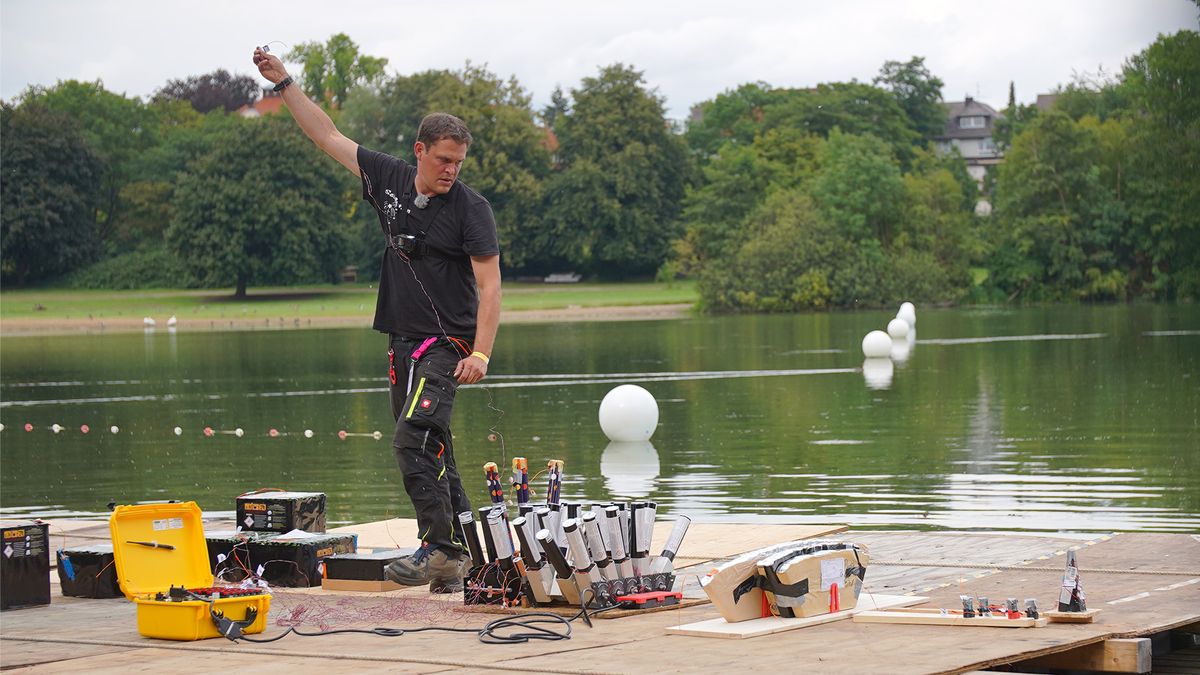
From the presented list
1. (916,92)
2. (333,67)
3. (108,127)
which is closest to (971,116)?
(916,92)

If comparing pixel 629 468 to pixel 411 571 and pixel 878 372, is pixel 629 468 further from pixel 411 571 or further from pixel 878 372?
pixel 878 372

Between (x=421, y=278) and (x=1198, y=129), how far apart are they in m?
70.5

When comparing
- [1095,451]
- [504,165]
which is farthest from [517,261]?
[1095,451]

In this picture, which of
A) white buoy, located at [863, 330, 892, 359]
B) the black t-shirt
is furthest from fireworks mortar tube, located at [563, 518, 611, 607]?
white buoy, located at [863, 330, 892, 359]

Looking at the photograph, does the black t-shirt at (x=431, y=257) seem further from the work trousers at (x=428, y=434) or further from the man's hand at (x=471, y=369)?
the man's hand at (x=471, y=369)

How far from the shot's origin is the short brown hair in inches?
317

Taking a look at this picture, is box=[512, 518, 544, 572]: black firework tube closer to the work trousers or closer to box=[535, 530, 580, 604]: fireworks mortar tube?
box=[535, 530, 580, 604]: fireworks mortar tube

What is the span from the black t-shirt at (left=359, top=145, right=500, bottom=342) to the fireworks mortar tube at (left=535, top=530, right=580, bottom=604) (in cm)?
151

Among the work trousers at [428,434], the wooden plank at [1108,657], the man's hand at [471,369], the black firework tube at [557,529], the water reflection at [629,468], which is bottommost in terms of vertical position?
the water reflection at [629,468]

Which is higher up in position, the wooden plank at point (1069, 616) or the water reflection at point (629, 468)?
the wooden plank at point (1069, 616)

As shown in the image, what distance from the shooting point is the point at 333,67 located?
5108 inches

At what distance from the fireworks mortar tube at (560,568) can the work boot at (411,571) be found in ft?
3.29

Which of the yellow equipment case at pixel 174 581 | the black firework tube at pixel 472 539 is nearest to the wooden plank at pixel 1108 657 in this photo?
the black firework tube at pixel 472 539

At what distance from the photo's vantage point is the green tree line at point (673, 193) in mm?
73875
